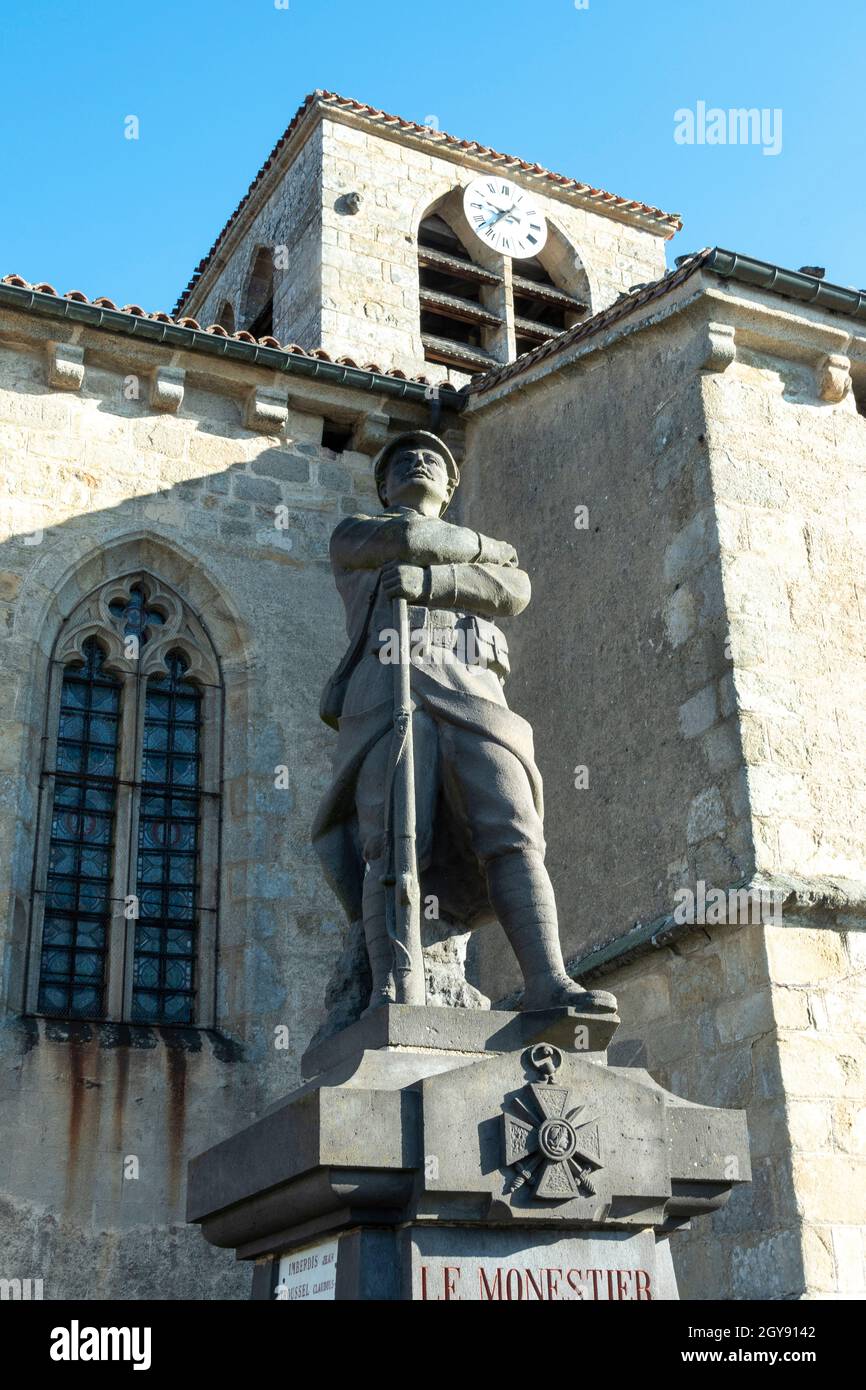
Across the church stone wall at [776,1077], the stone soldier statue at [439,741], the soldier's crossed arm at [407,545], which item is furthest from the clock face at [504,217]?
the soldier's crossed arm at [407,545]

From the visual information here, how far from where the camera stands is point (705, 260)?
886 cm

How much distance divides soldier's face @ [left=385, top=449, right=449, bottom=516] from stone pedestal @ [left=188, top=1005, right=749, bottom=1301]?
1.91 metres

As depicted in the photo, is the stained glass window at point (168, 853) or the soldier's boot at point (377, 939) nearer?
the soldier's boot at point (377, 939)

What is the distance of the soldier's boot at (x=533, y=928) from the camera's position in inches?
186

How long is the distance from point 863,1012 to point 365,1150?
12.1 ft

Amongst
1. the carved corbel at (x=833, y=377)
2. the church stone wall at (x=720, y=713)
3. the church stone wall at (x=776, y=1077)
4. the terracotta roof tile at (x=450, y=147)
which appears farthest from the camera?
the terracotta roof tile at (x=450, y=147)

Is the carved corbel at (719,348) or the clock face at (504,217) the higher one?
the clock face at (504,217)

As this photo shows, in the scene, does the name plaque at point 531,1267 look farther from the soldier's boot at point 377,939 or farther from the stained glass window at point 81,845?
the stained glass window at point 81,845

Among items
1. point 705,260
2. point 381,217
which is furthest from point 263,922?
point 381,217

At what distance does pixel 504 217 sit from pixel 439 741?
40.9 ft

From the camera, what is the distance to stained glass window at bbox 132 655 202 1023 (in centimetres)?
877

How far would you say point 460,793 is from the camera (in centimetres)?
510

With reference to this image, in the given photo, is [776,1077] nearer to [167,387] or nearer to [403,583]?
[403,583]
